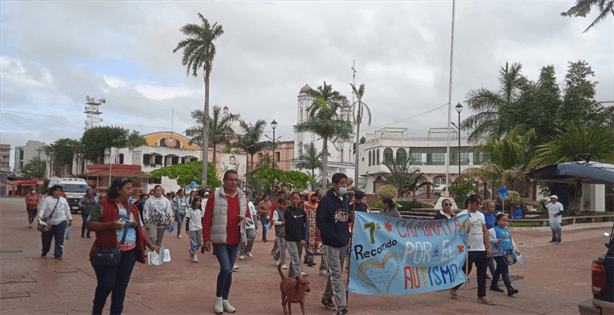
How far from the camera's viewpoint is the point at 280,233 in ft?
34.9

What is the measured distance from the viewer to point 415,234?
7.36 m

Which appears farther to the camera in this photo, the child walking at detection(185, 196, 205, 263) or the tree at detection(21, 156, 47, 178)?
the tree at detection(21, 156, 47, 178)

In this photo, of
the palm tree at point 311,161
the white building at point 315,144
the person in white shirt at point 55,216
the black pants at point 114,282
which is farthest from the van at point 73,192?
the white building at point 315,144

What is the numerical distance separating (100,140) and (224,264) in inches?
2764

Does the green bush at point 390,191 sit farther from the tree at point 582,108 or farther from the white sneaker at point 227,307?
the white sneaker at point 227,307

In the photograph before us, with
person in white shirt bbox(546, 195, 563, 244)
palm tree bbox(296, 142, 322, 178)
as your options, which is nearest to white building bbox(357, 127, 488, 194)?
palm tree bbox(296, 142, 322, 178)

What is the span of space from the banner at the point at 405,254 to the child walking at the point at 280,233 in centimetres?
315

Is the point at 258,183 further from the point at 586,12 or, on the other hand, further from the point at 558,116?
the point at 586,12

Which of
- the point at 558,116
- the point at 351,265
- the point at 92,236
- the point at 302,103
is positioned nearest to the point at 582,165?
the point at 351,265

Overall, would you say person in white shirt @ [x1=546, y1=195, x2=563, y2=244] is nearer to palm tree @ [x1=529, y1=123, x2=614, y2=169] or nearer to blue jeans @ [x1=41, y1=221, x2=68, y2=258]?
palm tree @ [x1=529, y1=123, x2=614, y2=169]

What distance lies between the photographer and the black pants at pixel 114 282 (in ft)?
16.2

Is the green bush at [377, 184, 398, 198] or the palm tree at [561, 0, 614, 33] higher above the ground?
the palm tree at [561, 0, 614, 33]

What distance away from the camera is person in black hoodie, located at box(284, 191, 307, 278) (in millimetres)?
8641

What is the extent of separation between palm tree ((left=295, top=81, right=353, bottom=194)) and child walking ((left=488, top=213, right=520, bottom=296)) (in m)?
33.2
